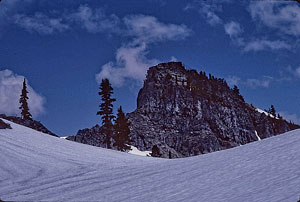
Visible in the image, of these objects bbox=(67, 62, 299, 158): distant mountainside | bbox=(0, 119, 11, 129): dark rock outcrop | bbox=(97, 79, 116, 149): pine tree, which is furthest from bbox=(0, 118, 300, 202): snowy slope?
bbox=(67, 62, 299, 158): distant mountainside

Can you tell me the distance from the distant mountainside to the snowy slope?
2540 inches

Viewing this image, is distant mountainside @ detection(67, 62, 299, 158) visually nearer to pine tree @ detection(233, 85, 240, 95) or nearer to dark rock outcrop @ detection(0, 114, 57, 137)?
pine tree @ detection(233, 85, 240, 95)

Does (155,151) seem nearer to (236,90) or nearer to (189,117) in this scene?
(189,117)

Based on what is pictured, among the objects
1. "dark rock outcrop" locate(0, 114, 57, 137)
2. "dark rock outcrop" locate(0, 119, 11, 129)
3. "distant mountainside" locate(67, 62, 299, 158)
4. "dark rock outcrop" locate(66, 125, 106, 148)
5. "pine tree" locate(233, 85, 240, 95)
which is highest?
"pine tree" locate(233, 85, 240, 95)

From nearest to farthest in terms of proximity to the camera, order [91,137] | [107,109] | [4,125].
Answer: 1. [4,125]
2. [107,109]
3. [91,137]

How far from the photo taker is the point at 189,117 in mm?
135000

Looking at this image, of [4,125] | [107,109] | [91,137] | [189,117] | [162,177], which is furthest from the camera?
[189,117]

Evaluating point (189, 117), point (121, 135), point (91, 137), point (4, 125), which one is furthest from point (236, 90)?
point (4, 125)

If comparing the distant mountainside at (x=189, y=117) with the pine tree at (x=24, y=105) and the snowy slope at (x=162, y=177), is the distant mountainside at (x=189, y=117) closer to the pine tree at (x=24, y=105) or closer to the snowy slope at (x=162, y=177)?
the pine tree at (x=24, y=105)

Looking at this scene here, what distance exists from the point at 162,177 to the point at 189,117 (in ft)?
409

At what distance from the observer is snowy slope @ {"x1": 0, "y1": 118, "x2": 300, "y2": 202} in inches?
322

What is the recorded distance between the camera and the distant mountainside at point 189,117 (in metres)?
101

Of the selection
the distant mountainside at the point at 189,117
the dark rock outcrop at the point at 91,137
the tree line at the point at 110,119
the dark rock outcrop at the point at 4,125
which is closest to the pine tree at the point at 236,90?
the distant mountainside at the point at 189,117

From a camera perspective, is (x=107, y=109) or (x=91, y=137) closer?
(x=107, y=109)
